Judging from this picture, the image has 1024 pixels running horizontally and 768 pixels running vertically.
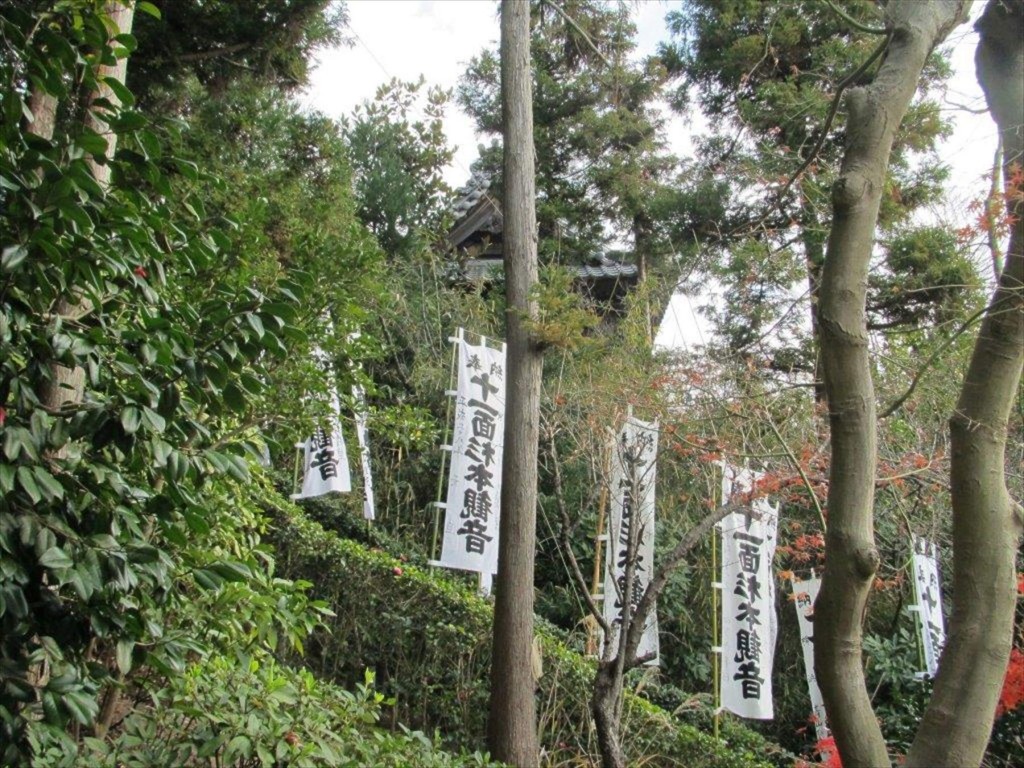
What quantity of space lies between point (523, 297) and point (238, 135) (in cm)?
320

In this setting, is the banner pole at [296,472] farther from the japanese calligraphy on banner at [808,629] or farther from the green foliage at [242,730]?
the green foliage at [242,730]

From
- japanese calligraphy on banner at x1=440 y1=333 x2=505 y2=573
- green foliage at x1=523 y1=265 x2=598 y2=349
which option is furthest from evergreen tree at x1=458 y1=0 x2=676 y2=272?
green foliage at x1=523 y1=265 x2=598 y2=349

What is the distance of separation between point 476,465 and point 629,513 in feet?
5.29

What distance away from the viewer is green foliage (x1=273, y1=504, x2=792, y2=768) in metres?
6.57

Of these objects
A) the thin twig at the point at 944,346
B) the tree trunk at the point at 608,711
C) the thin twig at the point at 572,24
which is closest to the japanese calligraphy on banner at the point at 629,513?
the tree trunk at the point at 608,711

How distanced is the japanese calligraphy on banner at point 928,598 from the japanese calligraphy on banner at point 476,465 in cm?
362

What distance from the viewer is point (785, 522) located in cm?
873

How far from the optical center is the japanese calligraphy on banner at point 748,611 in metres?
7.50

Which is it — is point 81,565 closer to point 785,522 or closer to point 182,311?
point 182,311

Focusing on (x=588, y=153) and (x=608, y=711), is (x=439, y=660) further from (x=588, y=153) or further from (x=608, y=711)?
(x=588, y=153)

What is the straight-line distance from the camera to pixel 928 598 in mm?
7766

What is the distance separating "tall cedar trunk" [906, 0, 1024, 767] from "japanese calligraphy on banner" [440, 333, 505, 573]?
18.1 feet

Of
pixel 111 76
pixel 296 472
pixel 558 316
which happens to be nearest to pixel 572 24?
pixel 558 316

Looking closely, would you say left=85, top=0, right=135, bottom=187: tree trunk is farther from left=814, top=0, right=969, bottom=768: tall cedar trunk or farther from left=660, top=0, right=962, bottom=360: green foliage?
left=660, top=0, right=962, bottom=360: green foliage
